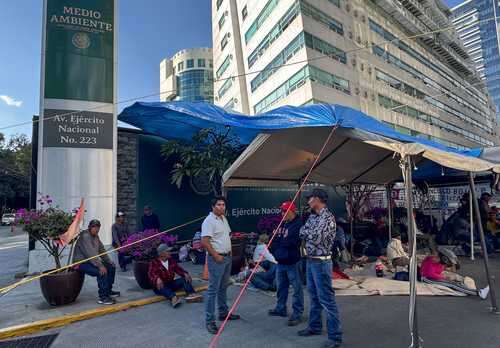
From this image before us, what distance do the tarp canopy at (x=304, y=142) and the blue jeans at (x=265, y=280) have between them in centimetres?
192

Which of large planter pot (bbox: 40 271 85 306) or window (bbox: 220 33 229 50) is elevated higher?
window (bbox: 220 33 229 50)

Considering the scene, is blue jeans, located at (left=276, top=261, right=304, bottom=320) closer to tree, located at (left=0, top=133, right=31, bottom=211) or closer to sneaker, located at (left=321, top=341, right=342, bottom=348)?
sneaker, located at (left=321, top=341, right=342, bottom=348)

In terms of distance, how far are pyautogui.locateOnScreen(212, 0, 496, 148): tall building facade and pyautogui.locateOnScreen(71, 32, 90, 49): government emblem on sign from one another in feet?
43.7

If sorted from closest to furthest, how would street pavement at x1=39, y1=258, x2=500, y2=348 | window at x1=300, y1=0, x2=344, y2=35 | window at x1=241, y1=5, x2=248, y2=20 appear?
street pavement at x1=39, y1=258, x2=500, y2=348 < window at x1=300, y1=0, x2=344, y2=35 < window at x1=241, y1=5, x2=248, y2=20

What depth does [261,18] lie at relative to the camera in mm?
33250

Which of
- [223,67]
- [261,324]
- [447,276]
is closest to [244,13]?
[223,67]

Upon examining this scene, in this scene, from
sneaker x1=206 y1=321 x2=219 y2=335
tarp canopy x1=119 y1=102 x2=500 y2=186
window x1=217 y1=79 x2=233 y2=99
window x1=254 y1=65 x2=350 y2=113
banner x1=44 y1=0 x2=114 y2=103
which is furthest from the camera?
window x1=217 y1=79 x2=233 y2=99

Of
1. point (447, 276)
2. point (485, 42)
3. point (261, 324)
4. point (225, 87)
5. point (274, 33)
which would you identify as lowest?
point (261, 324)

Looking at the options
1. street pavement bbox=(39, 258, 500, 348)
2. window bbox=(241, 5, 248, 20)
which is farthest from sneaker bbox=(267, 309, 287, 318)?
window bbox=(241, 5, 248, 20)

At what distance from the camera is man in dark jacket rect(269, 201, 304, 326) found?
13.1 ft

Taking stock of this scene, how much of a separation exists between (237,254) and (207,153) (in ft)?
9.90

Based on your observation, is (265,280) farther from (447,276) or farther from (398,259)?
(447,276)

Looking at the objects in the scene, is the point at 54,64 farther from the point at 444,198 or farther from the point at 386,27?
the point at 386,27

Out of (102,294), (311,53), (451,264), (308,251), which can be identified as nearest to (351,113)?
(308,251)
